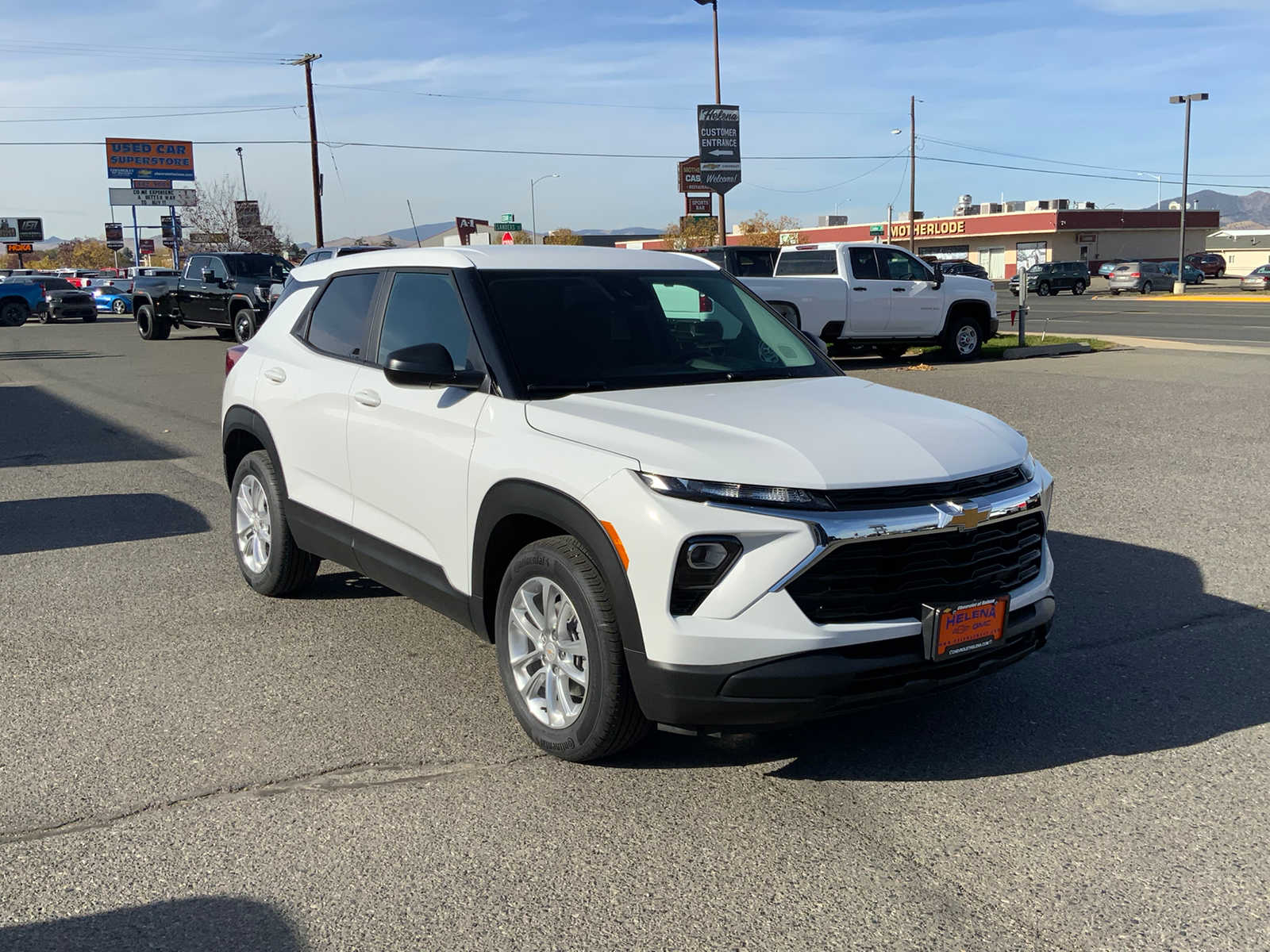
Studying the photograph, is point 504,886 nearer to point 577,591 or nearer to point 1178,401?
point 577,591

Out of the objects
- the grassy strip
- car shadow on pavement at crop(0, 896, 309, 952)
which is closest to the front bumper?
car shadow on pavement at crop(0, 896, 309, 952)

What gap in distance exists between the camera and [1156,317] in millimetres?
33281

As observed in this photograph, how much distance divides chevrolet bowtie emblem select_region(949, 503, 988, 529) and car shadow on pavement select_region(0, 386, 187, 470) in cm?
897

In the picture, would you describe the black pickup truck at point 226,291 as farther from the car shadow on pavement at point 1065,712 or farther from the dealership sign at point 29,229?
the dealership sign at point 29,229

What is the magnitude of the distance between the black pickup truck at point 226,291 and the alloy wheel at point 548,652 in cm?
1956

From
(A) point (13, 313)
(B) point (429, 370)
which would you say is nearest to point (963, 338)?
(B) point (429, 370)

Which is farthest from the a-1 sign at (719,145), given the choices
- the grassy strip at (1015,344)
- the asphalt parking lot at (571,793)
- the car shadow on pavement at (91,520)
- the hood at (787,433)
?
the hood at (787,433)

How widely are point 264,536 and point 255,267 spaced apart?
20082 mm

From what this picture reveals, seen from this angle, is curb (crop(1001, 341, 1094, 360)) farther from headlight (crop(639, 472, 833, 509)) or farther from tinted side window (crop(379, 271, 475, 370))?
headlight (crop(639, 472, 833, 509))

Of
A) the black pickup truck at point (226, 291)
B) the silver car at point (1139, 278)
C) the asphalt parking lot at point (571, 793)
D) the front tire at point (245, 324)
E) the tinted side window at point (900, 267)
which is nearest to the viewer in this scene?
the asphalt parking lot at point (571, 793)

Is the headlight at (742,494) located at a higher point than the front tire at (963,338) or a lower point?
higher

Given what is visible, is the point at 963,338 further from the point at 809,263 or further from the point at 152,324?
the point at 152,324

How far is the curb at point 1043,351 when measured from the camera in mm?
20547

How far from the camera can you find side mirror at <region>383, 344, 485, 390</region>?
4.34 meters
